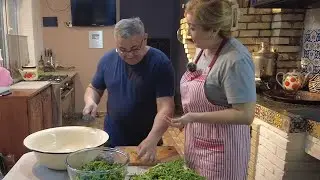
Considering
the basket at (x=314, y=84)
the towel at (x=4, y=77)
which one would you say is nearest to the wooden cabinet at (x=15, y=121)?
the towel at (x=4, y=77)

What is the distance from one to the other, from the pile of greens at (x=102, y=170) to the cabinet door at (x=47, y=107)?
222 cm

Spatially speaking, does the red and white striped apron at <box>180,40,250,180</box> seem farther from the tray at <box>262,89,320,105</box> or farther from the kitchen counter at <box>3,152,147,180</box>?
the tray at <box>262,89,320,105</box>

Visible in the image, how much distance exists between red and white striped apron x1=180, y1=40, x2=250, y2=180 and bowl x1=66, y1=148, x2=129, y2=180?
400 mm

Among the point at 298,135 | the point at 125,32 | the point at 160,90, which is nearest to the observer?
the point at 125,32

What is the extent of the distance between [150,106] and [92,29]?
359 centimetres

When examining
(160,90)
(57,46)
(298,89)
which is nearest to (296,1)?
(298,89)

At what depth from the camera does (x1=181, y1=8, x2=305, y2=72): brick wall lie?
2.49 m

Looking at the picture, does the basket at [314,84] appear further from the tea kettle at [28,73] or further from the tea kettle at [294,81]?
the tea kettle at [28,73]

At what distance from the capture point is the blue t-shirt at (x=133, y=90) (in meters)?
1.51

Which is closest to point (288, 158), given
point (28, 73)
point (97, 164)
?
point (97, 164)

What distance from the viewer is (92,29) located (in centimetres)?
484

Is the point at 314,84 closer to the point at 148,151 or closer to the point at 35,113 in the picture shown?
the point at 148,151

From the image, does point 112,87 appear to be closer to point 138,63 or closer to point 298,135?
point 138,63

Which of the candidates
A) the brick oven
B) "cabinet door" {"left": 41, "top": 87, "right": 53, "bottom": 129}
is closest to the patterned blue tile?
the brick oven
